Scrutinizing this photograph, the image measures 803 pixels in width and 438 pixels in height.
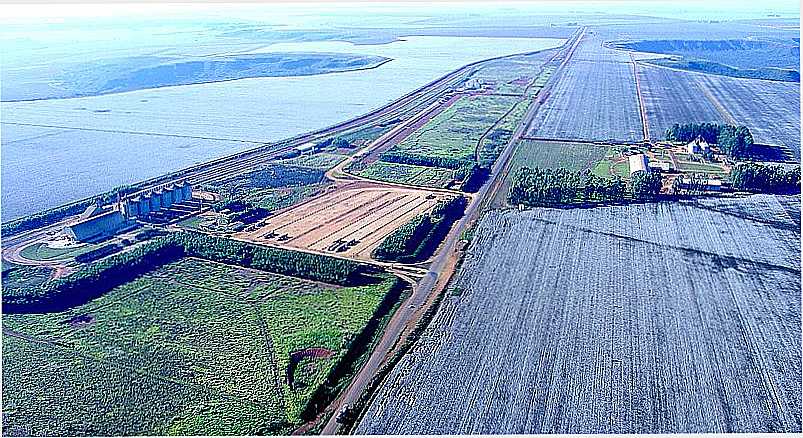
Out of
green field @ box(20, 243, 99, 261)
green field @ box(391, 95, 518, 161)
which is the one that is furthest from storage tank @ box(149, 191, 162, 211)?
green field @ box(391, 95, 518, 161)

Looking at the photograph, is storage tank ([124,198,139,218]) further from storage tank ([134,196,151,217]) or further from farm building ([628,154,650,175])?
farm building ([628,154,650,175])

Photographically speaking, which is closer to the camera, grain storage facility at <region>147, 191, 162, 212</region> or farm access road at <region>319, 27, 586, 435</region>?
farm access road at <region>319, 27, 586, 435</region>

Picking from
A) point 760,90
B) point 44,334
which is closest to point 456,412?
point 44,334

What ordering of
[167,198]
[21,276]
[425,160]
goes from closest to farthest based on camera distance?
[21,276] < [167,198] < [425,160]

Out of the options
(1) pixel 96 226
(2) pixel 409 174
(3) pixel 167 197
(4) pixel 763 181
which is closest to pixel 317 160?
(2) pixel 409 174

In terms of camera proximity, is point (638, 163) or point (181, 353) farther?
point (638, 163)

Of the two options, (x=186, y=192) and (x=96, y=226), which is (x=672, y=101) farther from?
(x=96, y=226)

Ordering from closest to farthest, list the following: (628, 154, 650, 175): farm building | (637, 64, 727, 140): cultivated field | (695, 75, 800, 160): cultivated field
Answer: (628, 154, 650, 175): farm building < (695, 75, 800, 160): cultivated field < (637, 64, 727, 140): cultivated field
